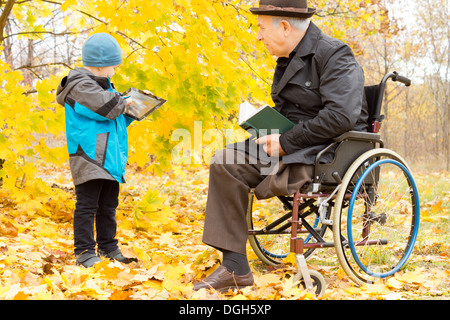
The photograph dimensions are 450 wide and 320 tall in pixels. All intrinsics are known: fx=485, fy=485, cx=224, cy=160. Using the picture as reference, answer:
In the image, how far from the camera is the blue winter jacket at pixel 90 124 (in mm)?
2605

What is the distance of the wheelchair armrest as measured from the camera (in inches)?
87.9

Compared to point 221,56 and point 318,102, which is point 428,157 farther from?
point 318,102

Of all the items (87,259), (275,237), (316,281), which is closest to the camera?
(316,281)

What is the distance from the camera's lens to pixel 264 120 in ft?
7.42

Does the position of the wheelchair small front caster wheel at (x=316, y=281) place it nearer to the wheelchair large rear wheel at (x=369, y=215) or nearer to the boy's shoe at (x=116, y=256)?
the wheelchair large rear wheel at (x=369, y=215)

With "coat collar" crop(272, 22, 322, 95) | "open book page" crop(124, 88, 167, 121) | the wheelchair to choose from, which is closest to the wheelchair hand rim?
the wheelchair

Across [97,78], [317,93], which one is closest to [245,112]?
[317,93]

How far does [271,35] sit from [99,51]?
1.00 metres

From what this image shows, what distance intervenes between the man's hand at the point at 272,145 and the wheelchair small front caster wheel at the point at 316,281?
22.2 inches

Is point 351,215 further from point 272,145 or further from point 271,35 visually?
point 271,35

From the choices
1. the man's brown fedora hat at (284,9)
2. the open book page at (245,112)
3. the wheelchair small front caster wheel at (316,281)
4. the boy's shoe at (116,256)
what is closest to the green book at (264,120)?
the open book page at (245,112)
